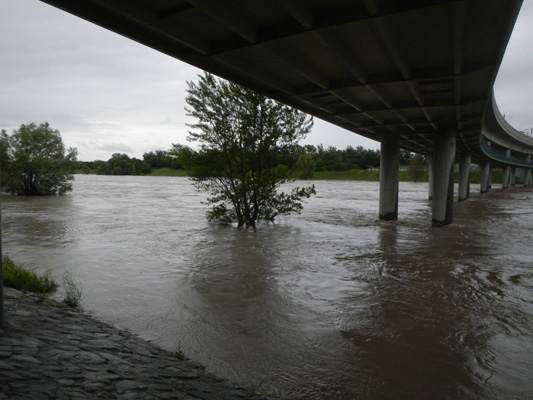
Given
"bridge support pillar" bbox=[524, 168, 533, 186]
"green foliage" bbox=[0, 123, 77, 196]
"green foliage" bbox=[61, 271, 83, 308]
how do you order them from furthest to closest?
"bridge support pillar" bbox=[524, 168, 533, 186] → "green foliage" bbox=[0, 123, 77, 196] → "green foliage" bbox=[61, 271, 83, 308]

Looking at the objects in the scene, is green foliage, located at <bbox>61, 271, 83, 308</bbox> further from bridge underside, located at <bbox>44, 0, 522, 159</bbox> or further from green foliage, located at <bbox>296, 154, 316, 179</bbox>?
green foliage, located at <bbox>296, 154, 316, 179</bbox>

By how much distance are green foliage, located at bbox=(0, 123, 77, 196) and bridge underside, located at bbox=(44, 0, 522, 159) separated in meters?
40.8

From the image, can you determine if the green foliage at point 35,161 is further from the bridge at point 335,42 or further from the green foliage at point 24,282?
the green foliage at point 24,282

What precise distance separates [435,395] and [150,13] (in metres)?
8.77

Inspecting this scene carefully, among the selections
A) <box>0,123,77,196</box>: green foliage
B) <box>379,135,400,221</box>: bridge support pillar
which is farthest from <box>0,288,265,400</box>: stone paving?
<box>0,123,77,196</box>: green foliage

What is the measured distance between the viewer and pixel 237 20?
27.9 ft

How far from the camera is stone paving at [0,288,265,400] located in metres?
3.70

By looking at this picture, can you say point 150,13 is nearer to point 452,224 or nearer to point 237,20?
point 237,20

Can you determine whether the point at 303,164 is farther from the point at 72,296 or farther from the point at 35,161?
the point at 35,161

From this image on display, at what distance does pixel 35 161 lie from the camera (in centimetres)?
4503

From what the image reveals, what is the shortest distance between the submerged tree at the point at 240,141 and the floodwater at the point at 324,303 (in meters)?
3.07

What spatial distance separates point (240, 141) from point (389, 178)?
1051 centimetres

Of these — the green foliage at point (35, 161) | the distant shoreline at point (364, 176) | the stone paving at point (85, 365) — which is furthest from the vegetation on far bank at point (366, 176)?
the stone paving at point (85, 365)

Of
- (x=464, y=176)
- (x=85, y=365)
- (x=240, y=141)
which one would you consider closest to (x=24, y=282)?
(x=85, y=365)
